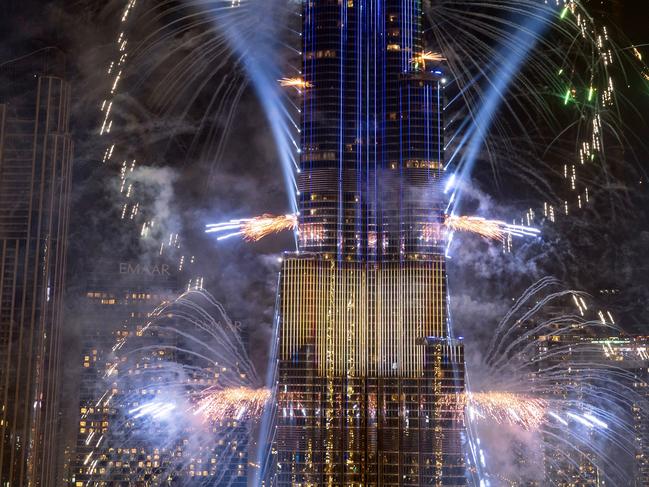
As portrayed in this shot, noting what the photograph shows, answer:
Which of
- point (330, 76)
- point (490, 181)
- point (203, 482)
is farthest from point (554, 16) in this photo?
point (203, 482)

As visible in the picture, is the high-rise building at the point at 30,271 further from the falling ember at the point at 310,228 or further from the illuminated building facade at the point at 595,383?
the illuminated building facade at the point at 595,383

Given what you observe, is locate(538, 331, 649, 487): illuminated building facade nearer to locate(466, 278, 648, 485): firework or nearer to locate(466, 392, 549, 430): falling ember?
locate(466, 278, 648, 485): firework

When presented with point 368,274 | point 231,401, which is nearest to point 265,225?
point 368,274

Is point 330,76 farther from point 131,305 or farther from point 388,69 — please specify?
point 131,305

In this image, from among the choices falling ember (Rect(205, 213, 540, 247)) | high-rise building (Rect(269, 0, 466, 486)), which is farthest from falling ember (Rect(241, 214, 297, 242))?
high-rise building (Rect(269, 0, 466, 486))

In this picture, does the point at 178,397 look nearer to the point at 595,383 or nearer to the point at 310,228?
the point at 310,228

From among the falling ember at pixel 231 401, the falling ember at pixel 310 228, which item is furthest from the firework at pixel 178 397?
the falling ember at pixel 310 228
